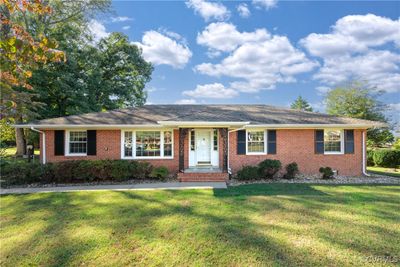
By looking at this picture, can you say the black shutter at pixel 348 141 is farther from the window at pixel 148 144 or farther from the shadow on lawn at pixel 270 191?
the window at pixel 148 144

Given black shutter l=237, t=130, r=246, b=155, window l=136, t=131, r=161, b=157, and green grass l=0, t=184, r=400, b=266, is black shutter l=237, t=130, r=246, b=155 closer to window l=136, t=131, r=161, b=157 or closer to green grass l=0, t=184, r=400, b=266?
window l=136, t=131, r=161, b=157

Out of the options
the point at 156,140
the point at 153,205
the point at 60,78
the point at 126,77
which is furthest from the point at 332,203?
the point at 126,77

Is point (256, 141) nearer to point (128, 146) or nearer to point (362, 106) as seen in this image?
point (128, 146)

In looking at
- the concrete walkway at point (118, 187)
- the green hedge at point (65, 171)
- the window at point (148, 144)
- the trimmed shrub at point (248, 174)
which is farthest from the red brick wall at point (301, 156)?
the green hedge at point (65, 171)

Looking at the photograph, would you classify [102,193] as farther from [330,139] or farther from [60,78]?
[60,78]

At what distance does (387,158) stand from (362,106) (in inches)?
366

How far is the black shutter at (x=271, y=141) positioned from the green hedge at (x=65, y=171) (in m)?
6.76

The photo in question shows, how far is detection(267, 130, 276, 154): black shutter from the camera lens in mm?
11836

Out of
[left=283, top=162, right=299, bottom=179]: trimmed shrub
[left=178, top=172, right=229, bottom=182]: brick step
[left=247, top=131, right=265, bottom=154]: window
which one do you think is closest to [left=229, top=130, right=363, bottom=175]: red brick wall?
[left=247, top=131, right=265, bottom=154]: window

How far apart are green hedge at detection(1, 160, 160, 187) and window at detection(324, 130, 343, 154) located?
9.90 m

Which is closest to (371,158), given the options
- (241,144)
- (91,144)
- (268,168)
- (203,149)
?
(268,168)

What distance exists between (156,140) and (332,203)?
27.3 ft

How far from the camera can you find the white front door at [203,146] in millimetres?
12086

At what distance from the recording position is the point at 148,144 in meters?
12.0
